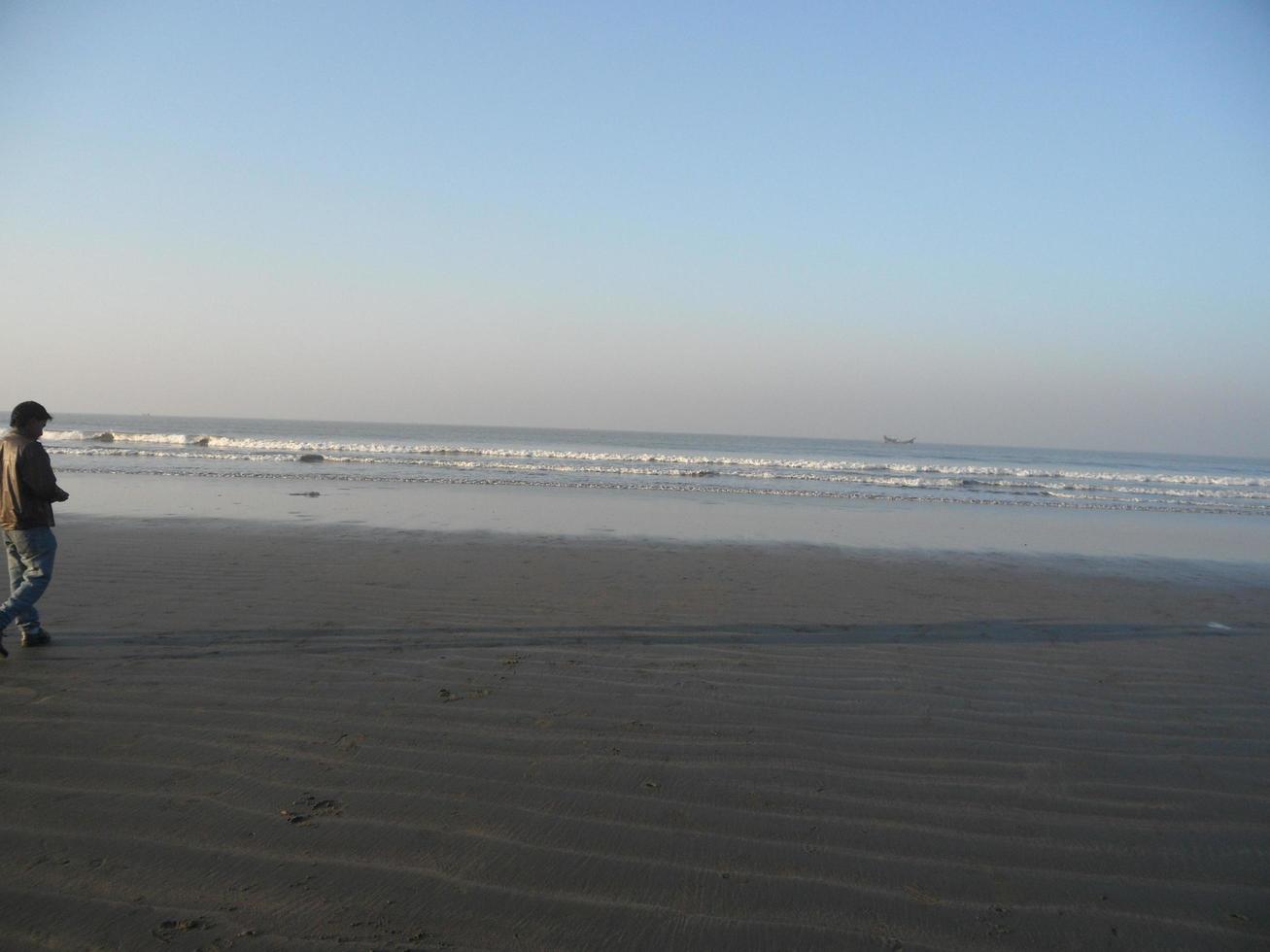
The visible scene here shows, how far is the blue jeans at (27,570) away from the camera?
570 centimetres

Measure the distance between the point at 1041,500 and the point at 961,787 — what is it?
75.4ft

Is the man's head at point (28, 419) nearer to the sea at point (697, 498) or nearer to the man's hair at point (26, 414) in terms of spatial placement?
the man's hair at point (26, 414)

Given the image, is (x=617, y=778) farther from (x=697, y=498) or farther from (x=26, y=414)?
(x=697, y=498)

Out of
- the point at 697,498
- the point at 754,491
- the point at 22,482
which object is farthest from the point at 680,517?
the point at 22,482

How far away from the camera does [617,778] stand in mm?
3967

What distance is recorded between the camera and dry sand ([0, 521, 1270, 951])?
9.46ft

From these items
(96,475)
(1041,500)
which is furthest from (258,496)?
(1041,500)

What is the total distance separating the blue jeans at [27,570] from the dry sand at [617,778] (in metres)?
0.28

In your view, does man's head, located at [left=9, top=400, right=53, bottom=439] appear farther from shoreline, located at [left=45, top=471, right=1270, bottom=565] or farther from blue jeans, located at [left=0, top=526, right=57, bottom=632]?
shoreline, located at [left=45, top=471, right=1270, bottom=565]

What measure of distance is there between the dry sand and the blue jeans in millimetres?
280

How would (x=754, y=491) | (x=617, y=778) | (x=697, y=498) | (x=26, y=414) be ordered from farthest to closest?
(x=754, y=491) < (x=697, y=498) < (x=26, y=414) < (x=617, y=778)

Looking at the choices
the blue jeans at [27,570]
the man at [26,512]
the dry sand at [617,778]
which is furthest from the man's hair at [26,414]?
the dry sand at [617,778]

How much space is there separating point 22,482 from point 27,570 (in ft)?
2.14

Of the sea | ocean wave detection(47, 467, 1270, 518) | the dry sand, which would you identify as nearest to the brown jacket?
the dry sand
